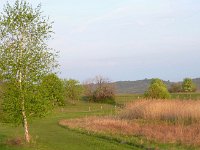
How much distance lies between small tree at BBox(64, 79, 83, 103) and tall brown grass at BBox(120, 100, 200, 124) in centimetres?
4645

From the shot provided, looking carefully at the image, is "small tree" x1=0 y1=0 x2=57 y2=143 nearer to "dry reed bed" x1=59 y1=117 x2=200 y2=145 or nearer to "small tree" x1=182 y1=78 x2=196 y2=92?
"dry reed bed" x1=59 y1=117 x2=200 y2=145

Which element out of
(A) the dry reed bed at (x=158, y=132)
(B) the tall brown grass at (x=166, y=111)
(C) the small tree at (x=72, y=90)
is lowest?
(A) the dry reed bed at (x=158, y=132)

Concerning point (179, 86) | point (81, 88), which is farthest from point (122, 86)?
point (81, 88)

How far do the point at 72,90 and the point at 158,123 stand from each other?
2226 inches

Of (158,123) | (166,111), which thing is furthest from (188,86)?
(158,123)

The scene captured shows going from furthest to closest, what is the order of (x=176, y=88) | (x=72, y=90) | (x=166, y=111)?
(x=176, y=88) < (x=72, y=90) < (x=166, y=111)

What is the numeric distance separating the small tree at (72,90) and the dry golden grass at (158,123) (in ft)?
153

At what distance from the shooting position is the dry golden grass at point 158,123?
24.0 metres

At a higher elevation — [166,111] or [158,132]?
[166,111]

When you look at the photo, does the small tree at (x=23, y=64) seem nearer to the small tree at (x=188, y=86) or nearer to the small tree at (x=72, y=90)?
the small tree at (x=72, y=90)

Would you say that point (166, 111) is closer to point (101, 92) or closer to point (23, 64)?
point (23, 64)

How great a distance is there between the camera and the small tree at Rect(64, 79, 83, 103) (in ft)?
288

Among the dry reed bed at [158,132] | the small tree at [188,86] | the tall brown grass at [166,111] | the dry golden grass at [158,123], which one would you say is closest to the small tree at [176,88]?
the small tree at [188,86]

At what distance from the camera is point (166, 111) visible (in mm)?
35781
